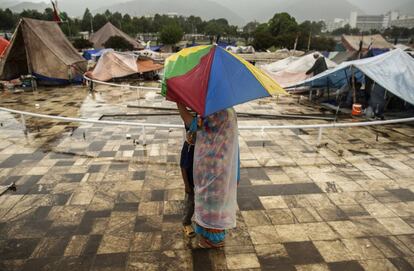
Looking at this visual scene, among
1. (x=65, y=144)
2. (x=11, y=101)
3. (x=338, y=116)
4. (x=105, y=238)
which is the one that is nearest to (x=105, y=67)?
(x=11, y=101)

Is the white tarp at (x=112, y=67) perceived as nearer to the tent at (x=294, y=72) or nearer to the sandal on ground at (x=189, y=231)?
the tent at (x=294, y=72)

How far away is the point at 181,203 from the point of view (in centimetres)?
435

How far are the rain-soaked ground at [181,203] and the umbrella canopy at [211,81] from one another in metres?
1.80

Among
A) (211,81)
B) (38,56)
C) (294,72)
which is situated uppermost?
(38,56)

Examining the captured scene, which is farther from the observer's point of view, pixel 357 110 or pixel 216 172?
pixel 357 110

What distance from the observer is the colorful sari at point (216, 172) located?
290cm

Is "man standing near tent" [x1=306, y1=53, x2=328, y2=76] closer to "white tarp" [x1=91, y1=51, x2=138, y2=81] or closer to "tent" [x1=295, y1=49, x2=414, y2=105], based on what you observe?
"tent" [x1=295, y1=49, x2=414, y2=105]

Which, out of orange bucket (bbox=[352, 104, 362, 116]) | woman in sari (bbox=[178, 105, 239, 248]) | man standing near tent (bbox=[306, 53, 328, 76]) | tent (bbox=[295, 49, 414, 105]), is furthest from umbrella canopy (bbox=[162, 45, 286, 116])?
man standing near tent (bbox=[306, 53, 328, 76])

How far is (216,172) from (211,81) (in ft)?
3.07

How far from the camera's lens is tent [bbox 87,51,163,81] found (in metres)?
16.1

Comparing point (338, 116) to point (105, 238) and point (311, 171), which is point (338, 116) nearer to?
point (311, 171)

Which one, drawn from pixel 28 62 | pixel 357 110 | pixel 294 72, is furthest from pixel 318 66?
pixel 28 62

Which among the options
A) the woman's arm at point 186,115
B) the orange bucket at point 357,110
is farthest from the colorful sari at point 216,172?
the orange bucket at point 357,110

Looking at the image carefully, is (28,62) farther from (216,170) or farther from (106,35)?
(106,35)
